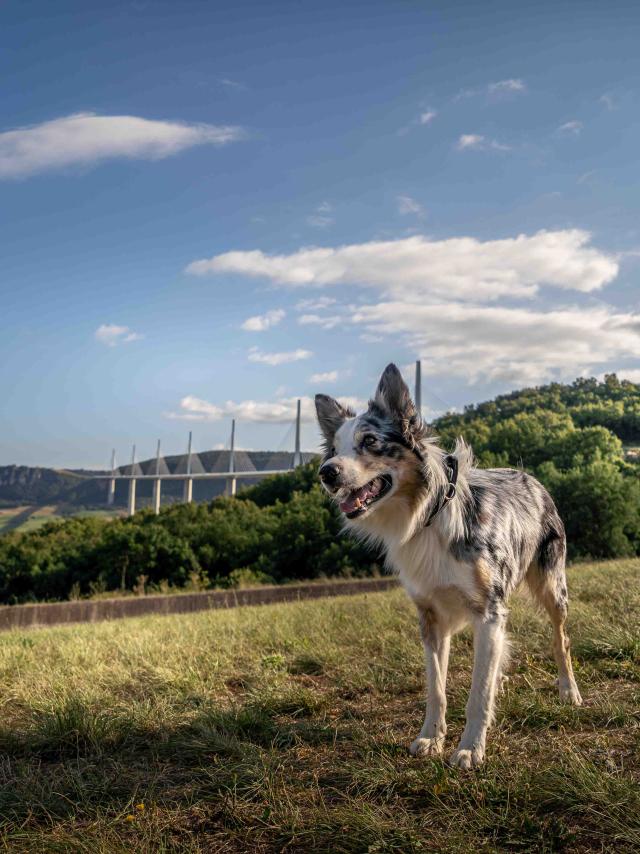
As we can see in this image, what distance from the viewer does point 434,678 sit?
465 centimetres

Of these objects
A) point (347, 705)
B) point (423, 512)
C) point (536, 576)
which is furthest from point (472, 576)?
point (347, 705)

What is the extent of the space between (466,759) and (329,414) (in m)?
2.20

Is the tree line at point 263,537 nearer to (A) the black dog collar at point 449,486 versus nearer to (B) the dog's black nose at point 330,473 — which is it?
(A) the black dog collar at point 449,486

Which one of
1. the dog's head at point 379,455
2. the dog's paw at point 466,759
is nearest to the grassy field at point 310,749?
the dog's paw at point 466,759

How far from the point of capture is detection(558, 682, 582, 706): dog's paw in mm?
5165

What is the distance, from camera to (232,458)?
9481 cm

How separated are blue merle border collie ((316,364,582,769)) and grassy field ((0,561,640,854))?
357mm

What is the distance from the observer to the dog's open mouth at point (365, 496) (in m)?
4.32

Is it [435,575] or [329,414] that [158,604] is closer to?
[329,414]

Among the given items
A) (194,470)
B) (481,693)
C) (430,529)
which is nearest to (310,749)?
(481,693)

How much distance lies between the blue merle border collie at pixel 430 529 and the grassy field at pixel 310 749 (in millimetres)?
357

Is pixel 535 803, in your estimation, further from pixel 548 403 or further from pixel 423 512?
pixel 548 403

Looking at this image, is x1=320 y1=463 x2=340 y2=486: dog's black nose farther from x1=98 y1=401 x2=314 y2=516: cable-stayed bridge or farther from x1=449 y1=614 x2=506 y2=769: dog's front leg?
x1=98 y1=401 x2=314 y2=516: cable-stayed bridge

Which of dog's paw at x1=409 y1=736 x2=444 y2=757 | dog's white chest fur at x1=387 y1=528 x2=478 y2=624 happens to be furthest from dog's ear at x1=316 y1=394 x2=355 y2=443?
dog's paw at x1=409 y1=736 x2=444 y2=757
